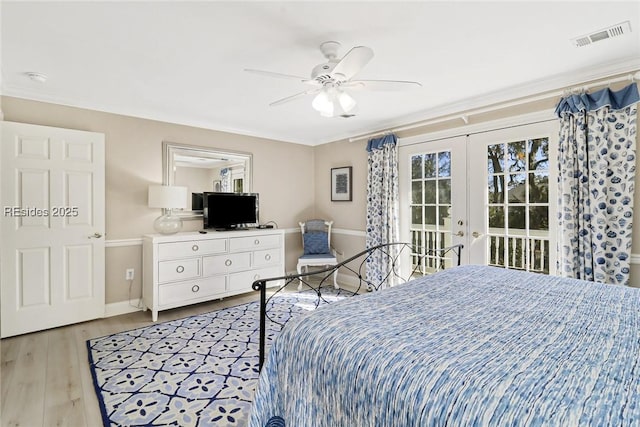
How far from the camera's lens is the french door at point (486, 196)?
301 centimetres

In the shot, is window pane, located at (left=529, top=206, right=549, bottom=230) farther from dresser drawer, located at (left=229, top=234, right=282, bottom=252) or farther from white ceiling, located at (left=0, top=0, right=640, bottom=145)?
dresser drawer, located at (left=229, top=234, right=282, bottom=252)

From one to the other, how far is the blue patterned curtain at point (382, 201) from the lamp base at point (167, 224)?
255 cm

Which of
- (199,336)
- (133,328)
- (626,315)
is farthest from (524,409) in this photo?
(133,328)

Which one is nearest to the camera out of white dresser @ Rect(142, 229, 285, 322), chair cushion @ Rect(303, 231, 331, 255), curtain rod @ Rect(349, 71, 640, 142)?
curtain rod @ Rect(349, 71, 640, 142)

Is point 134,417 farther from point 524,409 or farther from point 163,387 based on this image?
point 524,409

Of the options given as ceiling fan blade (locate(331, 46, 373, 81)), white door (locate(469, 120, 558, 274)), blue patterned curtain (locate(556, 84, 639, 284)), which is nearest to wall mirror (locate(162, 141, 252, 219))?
ceiling fan blade (locate(331, 46, 373, 81))

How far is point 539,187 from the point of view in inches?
119

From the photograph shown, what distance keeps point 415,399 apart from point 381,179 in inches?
141

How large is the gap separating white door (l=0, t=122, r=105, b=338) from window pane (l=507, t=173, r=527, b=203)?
437 centimetres

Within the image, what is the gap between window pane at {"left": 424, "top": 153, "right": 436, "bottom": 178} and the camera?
3.87 meters

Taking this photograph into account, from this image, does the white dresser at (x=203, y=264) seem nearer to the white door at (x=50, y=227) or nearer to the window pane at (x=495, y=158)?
the white door at (x=50, y=227)

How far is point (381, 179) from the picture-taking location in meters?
4.27

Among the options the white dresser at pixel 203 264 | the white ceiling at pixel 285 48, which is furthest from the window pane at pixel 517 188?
the white dresser at pixel 203 264

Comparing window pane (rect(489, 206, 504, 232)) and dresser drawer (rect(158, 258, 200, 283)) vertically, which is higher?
window pane (rect(489, 206, 504, 232))
